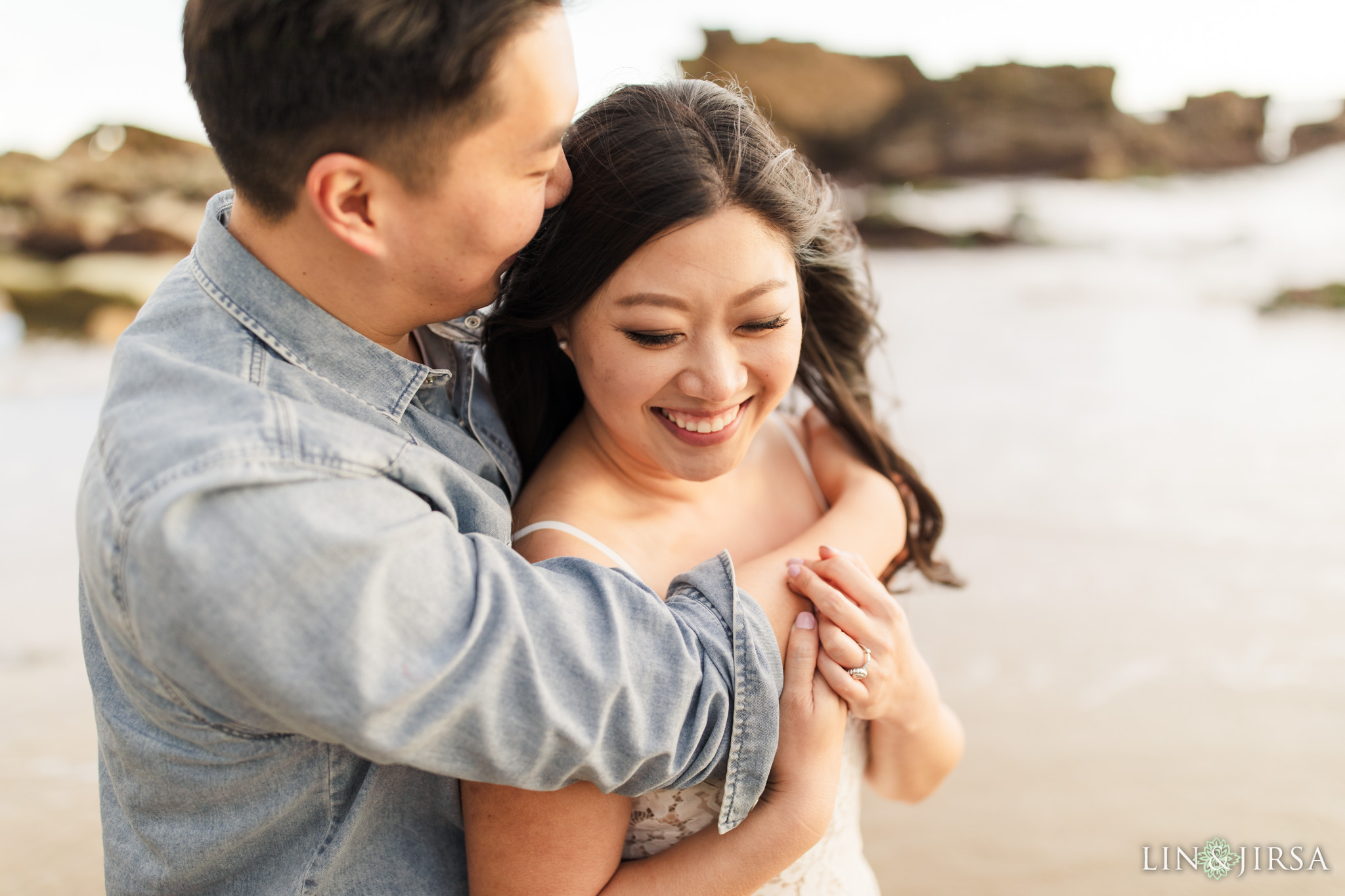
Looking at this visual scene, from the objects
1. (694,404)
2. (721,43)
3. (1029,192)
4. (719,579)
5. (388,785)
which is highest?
(694,404)

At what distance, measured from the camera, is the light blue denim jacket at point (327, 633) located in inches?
40.3

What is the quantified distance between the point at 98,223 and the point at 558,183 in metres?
13.6

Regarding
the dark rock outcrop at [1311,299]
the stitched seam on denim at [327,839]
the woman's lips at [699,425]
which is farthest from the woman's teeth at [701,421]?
the dark rock outcrop at [1311,299]

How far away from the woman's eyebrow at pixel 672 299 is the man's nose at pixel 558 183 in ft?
0.64

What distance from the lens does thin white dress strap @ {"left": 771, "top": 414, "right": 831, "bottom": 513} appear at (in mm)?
2145

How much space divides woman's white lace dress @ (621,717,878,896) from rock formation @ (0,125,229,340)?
31.4 feet

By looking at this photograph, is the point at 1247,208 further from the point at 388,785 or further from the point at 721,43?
→ the point at 388,785

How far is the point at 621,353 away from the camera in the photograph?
165 cm

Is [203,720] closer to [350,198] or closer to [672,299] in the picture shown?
[350,198]

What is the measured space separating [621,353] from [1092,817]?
2951 mm

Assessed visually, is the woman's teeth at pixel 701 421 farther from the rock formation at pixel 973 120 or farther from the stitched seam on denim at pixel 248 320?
the rock formation at pixel 973 120

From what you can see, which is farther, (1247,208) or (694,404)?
(1247,208)

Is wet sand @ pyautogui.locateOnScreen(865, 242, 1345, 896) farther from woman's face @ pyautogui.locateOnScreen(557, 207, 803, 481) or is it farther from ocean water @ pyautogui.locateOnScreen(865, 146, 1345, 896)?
woman's face @ pyautogui.locateOnScreen(557, 207, 803, 481)

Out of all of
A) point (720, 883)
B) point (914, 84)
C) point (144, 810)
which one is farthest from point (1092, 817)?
point (914, 84)
